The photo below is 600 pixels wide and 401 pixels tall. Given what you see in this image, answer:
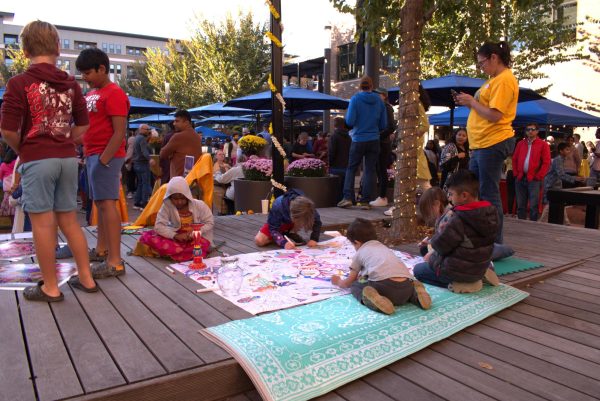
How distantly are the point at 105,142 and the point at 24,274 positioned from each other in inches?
47.8

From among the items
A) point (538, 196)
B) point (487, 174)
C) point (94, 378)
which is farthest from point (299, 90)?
point (94, 378)

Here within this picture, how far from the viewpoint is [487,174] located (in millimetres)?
4594

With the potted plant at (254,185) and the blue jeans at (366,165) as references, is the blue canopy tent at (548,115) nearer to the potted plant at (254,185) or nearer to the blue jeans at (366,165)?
the blue jeans at (366,165)

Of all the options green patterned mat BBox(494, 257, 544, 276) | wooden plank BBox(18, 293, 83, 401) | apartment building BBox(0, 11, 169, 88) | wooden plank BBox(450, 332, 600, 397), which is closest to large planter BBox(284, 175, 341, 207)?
green patterned mat BBox(494, 257, 544, 276)

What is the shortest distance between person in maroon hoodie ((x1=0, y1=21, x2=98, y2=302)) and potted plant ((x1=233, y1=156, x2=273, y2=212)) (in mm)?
4947

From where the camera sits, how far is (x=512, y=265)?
4371 mm

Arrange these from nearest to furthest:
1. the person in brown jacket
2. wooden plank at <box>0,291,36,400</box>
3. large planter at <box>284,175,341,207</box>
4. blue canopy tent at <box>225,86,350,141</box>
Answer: wooden plank at <box>0,291,36,400</box> < the person in brown jacket < large planter at <box>284,175,341,207</box> < blue canopy tent at <box>225,86,350,141</box>

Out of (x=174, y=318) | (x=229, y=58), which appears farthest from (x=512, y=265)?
(x=229, y=58)

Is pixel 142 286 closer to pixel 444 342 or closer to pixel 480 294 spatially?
pixel 444 342

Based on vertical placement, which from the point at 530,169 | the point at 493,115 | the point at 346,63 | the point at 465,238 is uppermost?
the point at 346,63

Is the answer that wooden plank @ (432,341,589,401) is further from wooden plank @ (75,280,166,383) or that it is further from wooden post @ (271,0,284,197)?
wooden post @ (271,0,284,197)

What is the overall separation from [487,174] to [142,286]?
3.23 meters

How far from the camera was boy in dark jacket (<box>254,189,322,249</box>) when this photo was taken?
4.59 m

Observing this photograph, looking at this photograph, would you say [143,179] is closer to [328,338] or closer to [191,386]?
[328,338]
